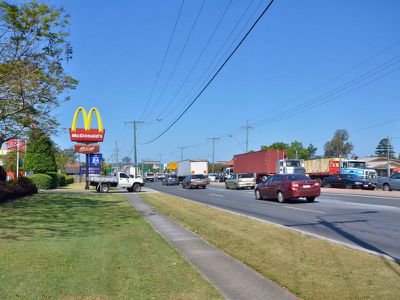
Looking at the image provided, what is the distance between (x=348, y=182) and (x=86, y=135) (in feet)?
82.1

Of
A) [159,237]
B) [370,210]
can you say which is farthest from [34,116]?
[370,210]

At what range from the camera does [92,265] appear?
8.09m

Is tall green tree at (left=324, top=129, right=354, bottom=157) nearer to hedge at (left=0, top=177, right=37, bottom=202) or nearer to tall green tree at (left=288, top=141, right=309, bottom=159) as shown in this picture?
tall green tree at (left=288, top=141, right=309, bottom=159)

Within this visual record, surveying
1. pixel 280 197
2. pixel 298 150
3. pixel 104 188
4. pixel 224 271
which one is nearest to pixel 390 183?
pixel 280 197

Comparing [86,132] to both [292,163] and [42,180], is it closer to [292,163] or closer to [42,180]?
[42,180]

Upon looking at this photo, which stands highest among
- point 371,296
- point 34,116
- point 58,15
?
point 58,15

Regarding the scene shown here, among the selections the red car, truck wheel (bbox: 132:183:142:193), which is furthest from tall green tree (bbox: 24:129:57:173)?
the red car

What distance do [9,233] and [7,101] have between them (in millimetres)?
8217

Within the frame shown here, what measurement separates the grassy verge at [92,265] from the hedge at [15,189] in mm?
11385

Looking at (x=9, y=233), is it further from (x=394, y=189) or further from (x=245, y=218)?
(x=394, y=189)

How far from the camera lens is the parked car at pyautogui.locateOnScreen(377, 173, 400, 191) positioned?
128ft

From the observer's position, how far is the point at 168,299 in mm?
6082

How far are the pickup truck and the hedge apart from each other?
30.3 feet

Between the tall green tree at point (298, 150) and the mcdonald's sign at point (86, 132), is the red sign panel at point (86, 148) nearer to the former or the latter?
the mcdonald's sign at point (86, 132)
